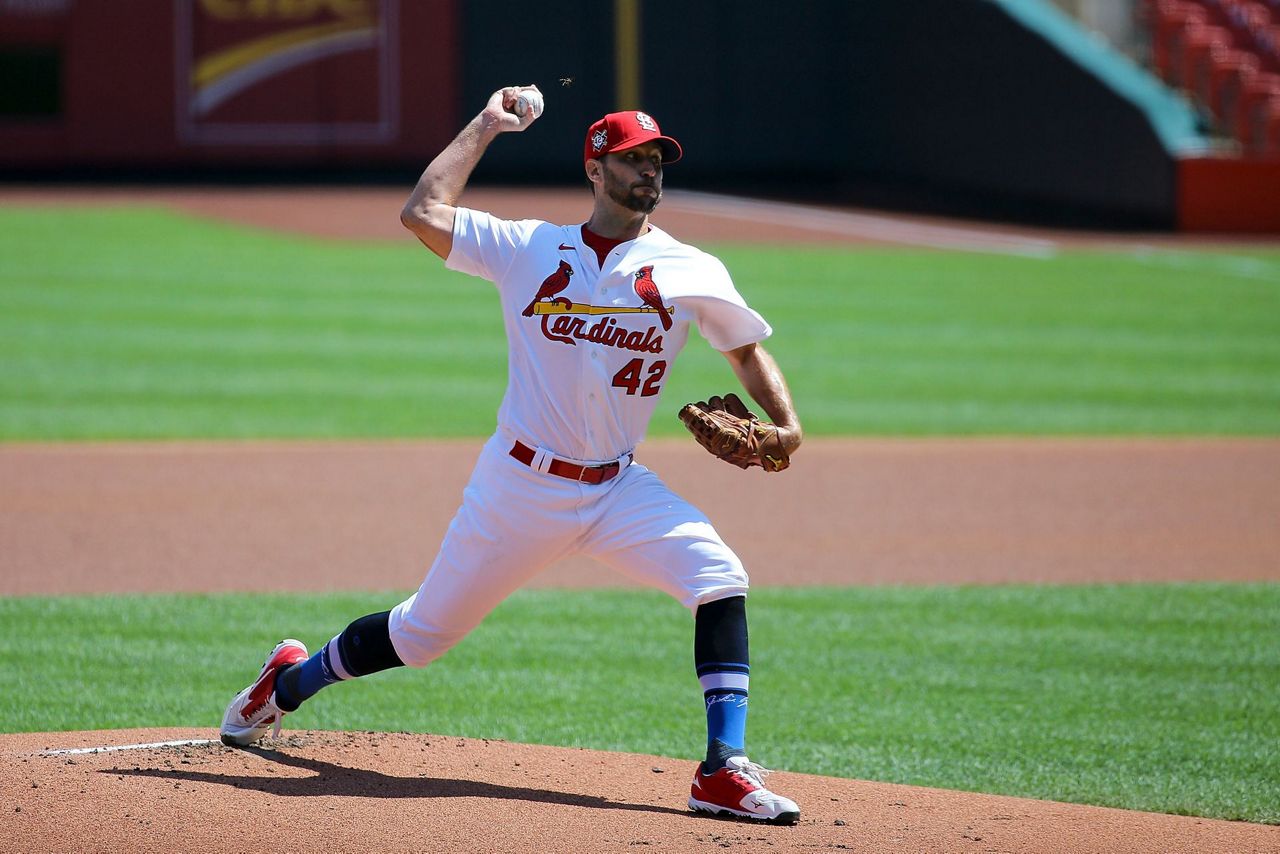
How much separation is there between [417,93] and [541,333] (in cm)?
2445

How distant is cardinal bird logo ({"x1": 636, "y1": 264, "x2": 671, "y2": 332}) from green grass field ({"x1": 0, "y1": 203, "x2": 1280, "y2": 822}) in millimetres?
1696

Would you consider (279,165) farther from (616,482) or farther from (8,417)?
(616,482)

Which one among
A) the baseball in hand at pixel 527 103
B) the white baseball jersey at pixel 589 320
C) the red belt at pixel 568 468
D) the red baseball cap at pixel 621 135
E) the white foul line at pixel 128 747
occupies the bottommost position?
the white foul line at pixel 128 747

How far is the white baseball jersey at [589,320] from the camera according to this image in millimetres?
4539

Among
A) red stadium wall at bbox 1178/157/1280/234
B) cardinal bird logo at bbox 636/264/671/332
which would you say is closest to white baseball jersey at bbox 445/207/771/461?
cardinal bird logo at bbox 636/264/671/332

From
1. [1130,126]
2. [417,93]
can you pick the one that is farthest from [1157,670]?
[417,93]

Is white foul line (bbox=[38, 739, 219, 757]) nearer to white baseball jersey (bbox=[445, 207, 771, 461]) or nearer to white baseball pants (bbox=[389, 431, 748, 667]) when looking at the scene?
white baseball pants (bbox=[389, 431, 748, 667])

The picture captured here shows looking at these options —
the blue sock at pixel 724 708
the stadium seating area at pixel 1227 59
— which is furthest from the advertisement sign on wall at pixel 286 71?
the blue sock at pixel 724 708

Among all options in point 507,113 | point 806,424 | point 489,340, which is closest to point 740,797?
point 507,113

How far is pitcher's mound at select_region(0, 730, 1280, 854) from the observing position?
163 inches

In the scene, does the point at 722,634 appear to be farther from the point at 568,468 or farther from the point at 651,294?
the point at 651,294

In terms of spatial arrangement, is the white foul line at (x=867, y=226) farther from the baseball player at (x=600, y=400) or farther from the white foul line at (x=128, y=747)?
the white foul line at (x=128, y=747)

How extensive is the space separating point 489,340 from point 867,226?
388 inches

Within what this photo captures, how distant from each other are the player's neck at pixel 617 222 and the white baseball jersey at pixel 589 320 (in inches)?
1.5
